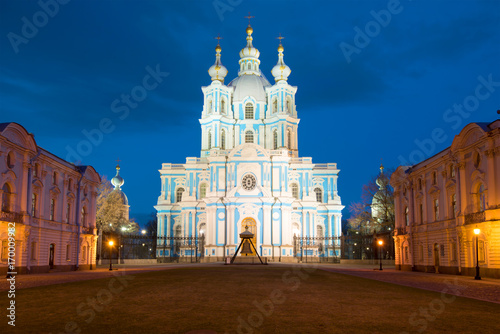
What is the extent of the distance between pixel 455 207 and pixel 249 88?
53981 millimetres

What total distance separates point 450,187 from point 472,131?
5278mm

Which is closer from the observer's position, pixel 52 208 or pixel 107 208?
pixel 52 208

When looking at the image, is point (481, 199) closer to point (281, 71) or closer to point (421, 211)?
point (421, 211)

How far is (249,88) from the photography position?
84875 millimetres

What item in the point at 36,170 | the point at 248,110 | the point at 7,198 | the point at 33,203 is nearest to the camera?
the point at 7,198

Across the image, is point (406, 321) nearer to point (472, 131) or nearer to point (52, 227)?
point (472, 131)

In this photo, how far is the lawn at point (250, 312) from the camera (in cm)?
1041

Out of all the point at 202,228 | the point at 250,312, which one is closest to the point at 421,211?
the point at 250,312

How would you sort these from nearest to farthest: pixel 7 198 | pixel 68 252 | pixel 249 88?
1. pixel 7 198
2. pixel 68 252
3. pixel 249 88

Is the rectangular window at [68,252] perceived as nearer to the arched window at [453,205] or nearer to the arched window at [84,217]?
the arched window at [84,217]

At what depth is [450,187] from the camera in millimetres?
35656

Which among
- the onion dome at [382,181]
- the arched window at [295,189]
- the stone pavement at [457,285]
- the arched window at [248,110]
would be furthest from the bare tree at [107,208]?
the stone pavement at [457,285]

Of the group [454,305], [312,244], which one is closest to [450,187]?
[454,305]

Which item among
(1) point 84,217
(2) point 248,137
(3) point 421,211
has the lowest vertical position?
(1) point 84,217
